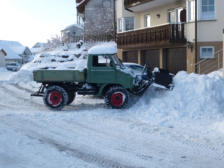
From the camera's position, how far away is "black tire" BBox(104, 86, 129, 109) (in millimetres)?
10820

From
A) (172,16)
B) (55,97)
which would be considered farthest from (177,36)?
(55,97)

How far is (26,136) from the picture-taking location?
23.7ft

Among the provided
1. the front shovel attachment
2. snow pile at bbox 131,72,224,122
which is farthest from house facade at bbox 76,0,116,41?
snow pile at bbox 131,72,224,122

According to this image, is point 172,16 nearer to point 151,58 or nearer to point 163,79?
point 151,58

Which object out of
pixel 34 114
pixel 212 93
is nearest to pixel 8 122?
pixel 34 114

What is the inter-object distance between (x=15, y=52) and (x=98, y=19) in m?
44.3

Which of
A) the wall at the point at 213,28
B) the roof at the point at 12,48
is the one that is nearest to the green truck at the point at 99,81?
the wall at the point at 213,28

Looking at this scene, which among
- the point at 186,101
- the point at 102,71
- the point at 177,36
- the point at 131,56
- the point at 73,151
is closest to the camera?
the point at 73,151

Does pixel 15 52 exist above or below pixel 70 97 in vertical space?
above

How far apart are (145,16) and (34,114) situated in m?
17.4

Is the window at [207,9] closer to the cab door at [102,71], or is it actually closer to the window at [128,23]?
the cab door at [102,71]

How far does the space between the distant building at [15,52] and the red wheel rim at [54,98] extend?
65.5 m

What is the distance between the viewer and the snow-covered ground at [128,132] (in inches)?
227

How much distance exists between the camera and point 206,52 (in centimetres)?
1830
